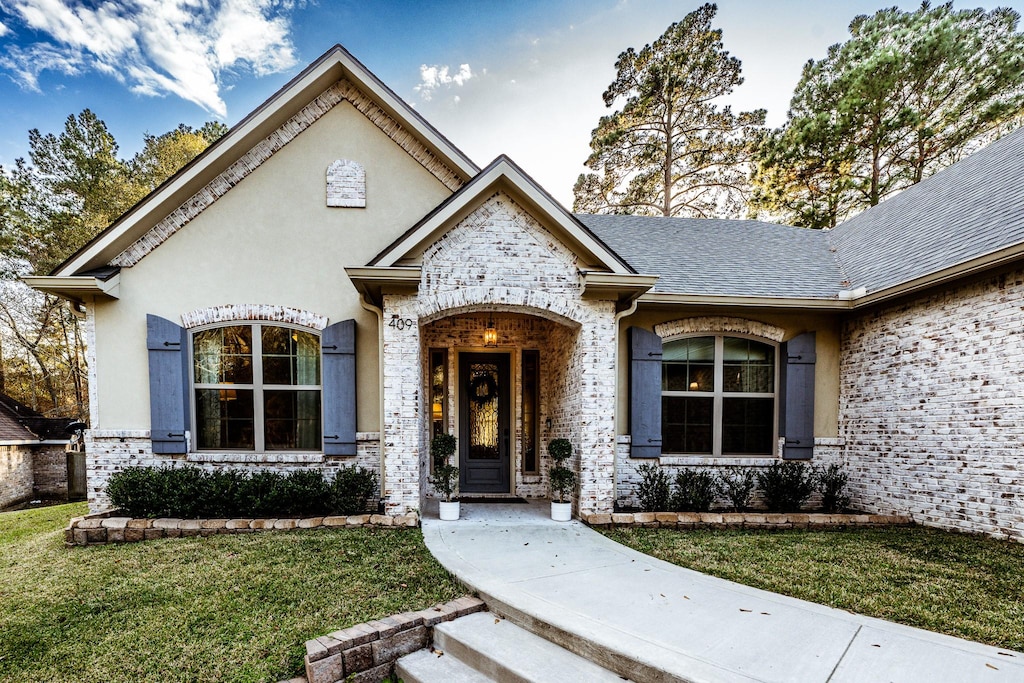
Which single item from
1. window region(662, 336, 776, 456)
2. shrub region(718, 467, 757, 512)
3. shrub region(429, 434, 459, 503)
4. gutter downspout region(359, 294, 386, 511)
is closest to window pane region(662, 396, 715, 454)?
window region(662, 336, 776, 456)

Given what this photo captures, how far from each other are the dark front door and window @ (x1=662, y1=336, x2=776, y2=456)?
2.43 m

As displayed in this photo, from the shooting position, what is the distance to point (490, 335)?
269 inches

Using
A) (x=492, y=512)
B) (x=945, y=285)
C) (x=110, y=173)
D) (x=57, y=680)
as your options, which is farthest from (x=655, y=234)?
(x=110, y=173)

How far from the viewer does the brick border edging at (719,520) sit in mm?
5387

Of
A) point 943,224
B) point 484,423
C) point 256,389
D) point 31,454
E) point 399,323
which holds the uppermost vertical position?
point 943,224

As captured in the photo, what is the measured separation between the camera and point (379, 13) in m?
8.41

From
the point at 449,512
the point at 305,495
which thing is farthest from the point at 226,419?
the point at 449,512

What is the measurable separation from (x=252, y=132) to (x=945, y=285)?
354 inches

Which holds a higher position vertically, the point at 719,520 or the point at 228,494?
the point at 228,494

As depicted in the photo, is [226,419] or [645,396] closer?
[226,419]

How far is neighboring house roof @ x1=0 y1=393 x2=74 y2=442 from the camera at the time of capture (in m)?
12.3

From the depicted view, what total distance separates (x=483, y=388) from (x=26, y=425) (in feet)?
49.2

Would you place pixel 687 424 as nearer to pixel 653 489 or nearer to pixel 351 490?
pixel 653 489

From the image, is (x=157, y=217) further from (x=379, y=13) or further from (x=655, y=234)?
(x=655, y=234)
